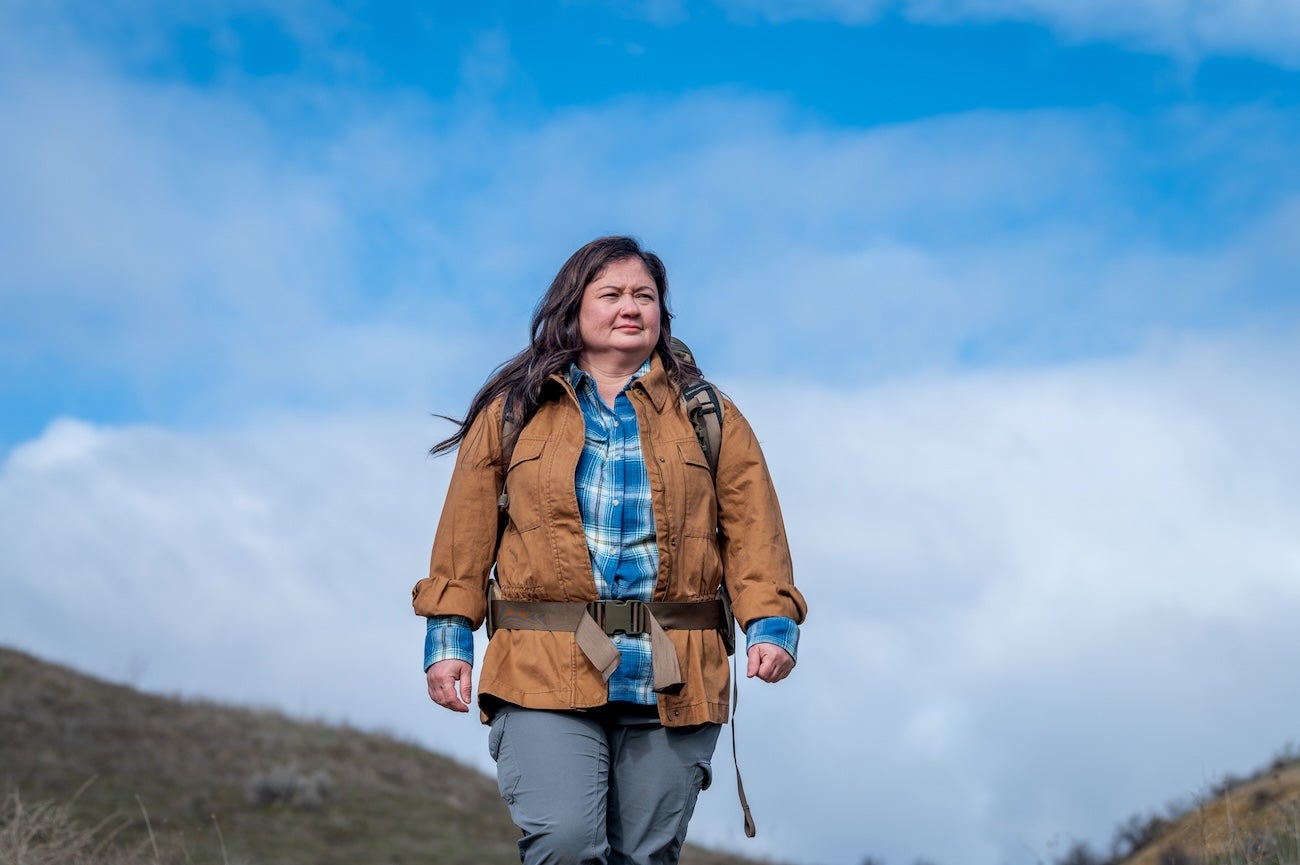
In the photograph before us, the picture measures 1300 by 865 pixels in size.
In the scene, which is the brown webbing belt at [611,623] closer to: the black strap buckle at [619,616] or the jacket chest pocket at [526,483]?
the black strap buckle at [619,616]

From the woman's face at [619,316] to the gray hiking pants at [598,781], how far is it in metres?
1.23

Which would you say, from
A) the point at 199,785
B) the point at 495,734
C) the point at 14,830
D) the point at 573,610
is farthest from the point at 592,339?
the point at 199,785

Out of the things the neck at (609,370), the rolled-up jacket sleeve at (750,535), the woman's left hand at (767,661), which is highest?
the neck at (609,370)

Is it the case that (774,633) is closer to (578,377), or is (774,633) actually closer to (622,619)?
(622,619)

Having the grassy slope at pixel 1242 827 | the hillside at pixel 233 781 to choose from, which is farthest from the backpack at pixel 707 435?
the hillside at pixel 233 781

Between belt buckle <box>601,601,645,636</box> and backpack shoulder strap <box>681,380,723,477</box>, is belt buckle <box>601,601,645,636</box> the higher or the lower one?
the lower one

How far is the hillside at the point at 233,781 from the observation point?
46.0ft

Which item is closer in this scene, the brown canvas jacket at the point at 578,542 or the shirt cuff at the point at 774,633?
the brown canvas jacket at the point at 578,542

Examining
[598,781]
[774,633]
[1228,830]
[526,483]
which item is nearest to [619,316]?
[526,483]

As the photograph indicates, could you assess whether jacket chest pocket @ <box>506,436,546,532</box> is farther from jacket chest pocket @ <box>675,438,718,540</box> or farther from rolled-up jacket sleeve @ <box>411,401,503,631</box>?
jacket chest pocket @ <box>675,438,718,540</box>

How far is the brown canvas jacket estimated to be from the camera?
4.22 m

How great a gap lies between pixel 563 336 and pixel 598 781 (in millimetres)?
1546

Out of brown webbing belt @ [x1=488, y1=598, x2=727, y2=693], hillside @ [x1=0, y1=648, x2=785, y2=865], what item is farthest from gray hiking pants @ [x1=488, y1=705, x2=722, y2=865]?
hillside @ [x1=0, y1=648, x2=785, y2=865]

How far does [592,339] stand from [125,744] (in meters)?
15.0
